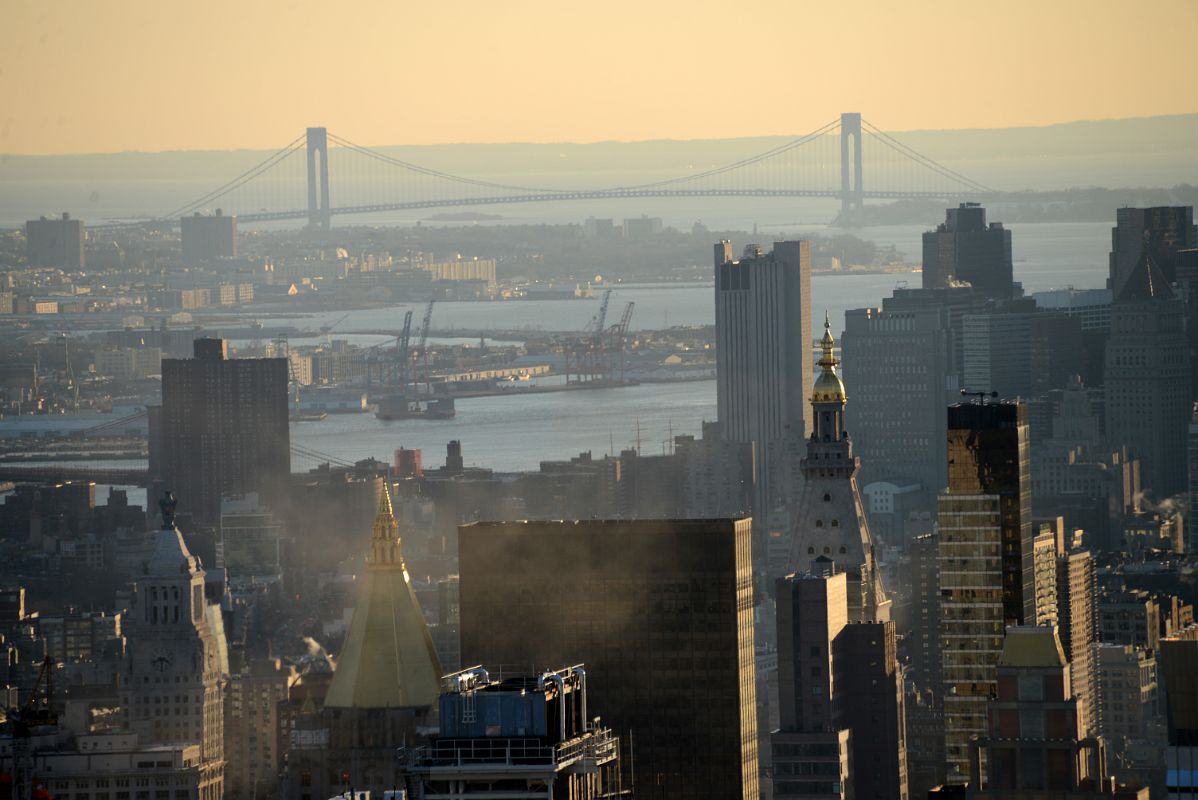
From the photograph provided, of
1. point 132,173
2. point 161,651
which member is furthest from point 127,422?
point 161,651

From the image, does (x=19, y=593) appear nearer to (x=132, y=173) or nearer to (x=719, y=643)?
(x=132, y=173)

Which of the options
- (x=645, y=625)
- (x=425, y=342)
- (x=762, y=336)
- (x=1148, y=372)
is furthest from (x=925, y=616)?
(x=425, y=342)

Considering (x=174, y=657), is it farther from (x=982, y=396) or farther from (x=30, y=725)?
(x=982, y=396)

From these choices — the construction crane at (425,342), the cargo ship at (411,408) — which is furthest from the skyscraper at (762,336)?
the construction crane at (425,342)

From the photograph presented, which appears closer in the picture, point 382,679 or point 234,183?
point 382,679

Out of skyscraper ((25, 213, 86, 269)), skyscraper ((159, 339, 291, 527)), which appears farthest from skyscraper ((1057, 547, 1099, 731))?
skyscraper ((159, 339, 291, 527))

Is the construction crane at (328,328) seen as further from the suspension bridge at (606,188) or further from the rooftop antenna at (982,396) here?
the rooftop antenna at (982,396)
